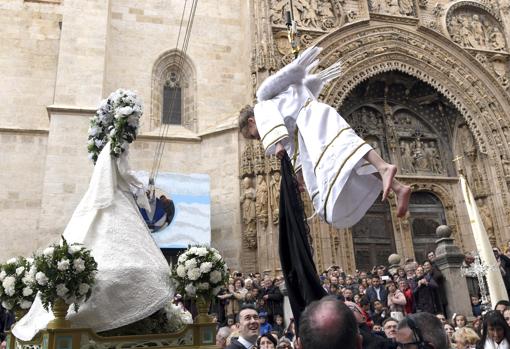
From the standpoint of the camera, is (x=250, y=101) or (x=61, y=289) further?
(x=250, y=101)

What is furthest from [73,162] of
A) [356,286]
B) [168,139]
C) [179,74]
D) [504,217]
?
[504,217]

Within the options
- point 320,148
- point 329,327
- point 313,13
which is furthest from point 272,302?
point 313,13

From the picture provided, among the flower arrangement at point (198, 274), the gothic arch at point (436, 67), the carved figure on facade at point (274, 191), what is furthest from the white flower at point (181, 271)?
the gothic arch at point (436, 67)

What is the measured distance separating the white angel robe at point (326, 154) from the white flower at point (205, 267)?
5.65 feet

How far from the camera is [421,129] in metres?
18.1

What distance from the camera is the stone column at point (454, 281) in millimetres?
8898

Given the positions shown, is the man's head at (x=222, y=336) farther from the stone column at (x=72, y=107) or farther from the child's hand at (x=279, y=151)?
the stone column at (x=72, y=107)

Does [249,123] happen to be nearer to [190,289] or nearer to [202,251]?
[202,251]

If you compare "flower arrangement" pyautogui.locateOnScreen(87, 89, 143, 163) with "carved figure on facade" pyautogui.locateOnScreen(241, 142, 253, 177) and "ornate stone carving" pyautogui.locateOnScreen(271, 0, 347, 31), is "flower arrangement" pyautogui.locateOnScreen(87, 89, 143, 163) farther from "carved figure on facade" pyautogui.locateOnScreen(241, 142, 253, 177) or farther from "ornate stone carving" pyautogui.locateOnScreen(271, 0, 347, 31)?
"ornate stone carving" pyautogui.locateOnScreen(271, 0, 347, 31)

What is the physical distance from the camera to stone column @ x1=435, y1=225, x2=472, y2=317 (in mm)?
8898

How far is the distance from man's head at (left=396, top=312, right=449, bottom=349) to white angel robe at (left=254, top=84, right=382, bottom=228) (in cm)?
73

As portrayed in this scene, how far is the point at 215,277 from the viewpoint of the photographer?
4.45 meters

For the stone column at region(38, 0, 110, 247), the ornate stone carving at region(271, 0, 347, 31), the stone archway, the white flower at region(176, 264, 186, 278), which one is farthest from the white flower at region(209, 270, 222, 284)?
the ornate stone carving at region(271, 0, 347, 31)

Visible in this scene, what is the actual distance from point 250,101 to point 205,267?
1143cm
